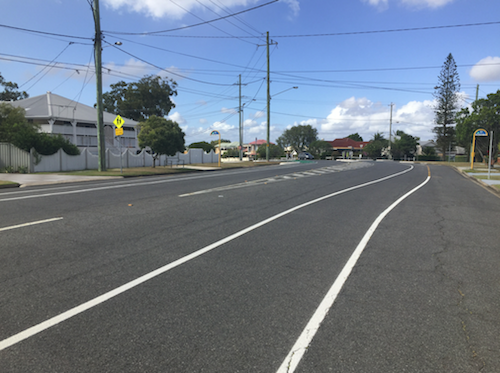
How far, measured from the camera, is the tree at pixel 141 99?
6756 cm

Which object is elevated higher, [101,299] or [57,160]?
[57,160]

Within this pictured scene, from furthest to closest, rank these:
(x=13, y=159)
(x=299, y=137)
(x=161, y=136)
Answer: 1. (x=299, y=137)
2. (x=161, y=136)
3. (x=13, y=159)

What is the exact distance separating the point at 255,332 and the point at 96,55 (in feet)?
82.0

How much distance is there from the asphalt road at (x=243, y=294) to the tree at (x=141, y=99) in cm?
6292

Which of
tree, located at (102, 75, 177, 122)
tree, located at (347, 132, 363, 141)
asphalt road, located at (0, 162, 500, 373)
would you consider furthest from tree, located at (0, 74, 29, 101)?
tree, located at (347, 132, 363, 141)

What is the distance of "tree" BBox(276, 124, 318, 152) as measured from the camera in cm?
11669

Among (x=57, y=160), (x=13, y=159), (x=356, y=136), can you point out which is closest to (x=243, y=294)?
(x=57, y=160)

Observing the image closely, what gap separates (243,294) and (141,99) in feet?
226

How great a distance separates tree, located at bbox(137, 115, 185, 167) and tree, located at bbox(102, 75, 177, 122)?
Answer: 38992 mm

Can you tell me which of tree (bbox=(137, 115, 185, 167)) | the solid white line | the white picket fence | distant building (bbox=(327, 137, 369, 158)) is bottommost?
the solid white line

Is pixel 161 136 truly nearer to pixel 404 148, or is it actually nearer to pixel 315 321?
pixel 315 321

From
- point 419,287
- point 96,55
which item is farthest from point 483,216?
point 96,55

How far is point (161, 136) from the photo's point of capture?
2889 centimetres

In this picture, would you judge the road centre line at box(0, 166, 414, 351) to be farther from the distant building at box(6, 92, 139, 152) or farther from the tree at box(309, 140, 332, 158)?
the tree at box(309, 140, 332, 158)
